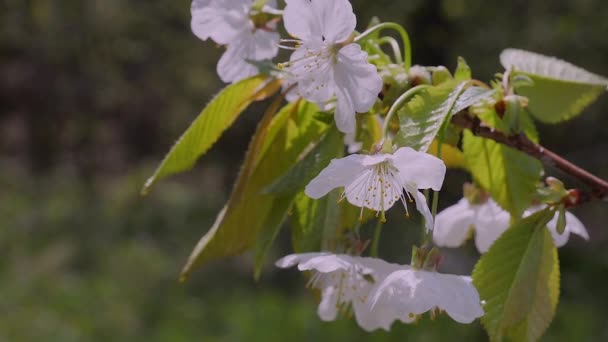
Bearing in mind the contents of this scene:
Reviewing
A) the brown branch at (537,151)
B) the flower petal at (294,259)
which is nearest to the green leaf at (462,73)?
the brown branch at (537,151)

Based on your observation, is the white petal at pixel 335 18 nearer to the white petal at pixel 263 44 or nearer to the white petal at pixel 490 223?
the white petal at pixel 263 44

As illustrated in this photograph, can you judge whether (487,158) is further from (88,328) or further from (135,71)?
(135,71)

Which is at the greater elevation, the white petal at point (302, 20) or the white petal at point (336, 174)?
the white petal at point (302, 20)

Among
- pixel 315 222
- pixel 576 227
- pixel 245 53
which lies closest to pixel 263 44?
pixel 245 53

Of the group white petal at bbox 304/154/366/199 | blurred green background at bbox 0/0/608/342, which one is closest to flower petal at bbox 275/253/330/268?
white petal at bbox 304/154/366/199

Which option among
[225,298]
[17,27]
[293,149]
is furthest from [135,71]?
[293,149]

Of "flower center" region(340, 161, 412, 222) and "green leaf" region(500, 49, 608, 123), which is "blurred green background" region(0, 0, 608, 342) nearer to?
"green leaf" region(500, 49, 608, 123)
